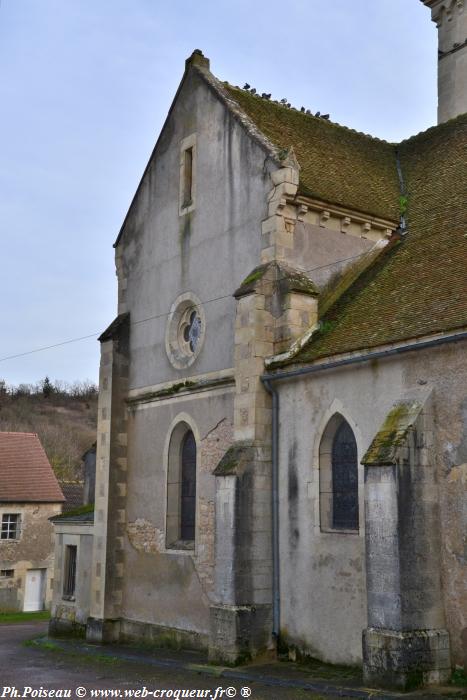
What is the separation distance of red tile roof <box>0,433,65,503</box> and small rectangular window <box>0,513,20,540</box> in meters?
0.79

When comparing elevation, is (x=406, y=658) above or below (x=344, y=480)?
below

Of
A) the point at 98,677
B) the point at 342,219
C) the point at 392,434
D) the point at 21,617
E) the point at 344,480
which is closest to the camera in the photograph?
the point at 392,434

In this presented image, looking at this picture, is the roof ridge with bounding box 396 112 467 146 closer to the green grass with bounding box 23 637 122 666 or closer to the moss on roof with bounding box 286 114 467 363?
the moss on roof with bounding box 286 114 467 363

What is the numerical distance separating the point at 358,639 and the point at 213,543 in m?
4.18

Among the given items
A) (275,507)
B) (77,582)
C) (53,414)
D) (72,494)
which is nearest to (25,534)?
(72,494)

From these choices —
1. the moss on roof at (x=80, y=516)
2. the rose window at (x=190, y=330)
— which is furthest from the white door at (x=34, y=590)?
the rose window at (x=190, y=330)

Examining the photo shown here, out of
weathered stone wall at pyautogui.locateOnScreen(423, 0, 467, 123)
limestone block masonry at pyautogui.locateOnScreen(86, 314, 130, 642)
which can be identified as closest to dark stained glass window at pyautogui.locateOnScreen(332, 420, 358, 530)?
limestone block masonry at pyautogui.locateOnScreen(86, 314, 130, 642)

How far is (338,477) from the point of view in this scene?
46.2 feet

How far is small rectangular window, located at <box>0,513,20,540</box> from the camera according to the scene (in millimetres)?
36344

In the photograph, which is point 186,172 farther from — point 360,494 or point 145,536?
point 360,494

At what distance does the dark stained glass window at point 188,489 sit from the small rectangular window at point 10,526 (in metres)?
21.1

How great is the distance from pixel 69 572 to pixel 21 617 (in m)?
13.5

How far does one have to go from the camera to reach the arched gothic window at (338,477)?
1375 centimetres

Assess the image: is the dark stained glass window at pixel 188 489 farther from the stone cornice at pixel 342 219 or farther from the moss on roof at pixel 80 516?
the stone cornice at pixel 342 219
